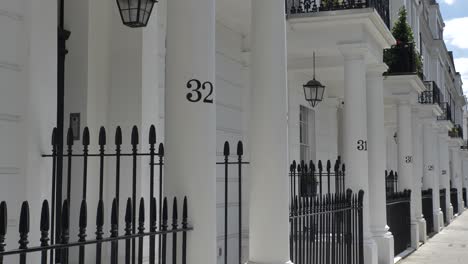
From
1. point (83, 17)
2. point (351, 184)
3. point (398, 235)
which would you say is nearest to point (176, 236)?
point (83, 17)

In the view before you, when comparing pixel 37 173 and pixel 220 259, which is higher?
pixel 37 173

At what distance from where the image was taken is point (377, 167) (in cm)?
1205

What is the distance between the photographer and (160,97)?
752 centimetres

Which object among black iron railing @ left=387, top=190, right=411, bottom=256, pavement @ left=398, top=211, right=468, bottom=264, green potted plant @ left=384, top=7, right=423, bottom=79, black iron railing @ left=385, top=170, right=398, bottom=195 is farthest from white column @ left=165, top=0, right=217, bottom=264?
green potted plant @ left=384, top=7, right=423, bottom=79

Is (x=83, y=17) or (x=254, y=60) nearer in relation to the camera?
(x=254, y=60)

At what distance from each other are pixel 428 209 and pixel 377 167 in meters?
9.19

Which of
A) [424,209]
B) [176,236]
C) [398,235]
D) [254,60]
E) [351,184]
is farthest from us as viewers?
[424,209]

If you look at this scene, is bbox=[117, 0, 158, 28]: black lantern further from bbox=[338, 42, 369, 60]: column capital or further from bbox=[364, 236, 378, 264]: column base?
bbox=[364, 236, 378, 264]: column base

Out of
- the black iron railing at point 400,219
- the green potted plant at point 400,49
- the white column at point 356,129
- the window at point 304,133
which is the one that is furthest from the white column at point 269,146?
the green potted plant at point 400,49

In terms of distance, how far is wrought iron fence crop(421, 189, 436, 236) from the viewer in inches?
776

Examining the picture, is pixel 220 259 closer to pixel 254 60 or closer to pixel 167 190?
pixel 254 60

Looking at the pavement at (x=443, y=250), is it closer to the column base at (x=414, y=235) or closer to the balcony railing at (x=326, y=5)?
the column base at (x=414, y=235)

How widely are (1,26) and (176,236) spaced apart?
249cm

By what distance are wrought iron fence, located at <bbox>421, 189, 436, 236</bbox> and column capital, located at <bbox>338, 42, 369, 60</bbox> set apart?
10.3 metres
